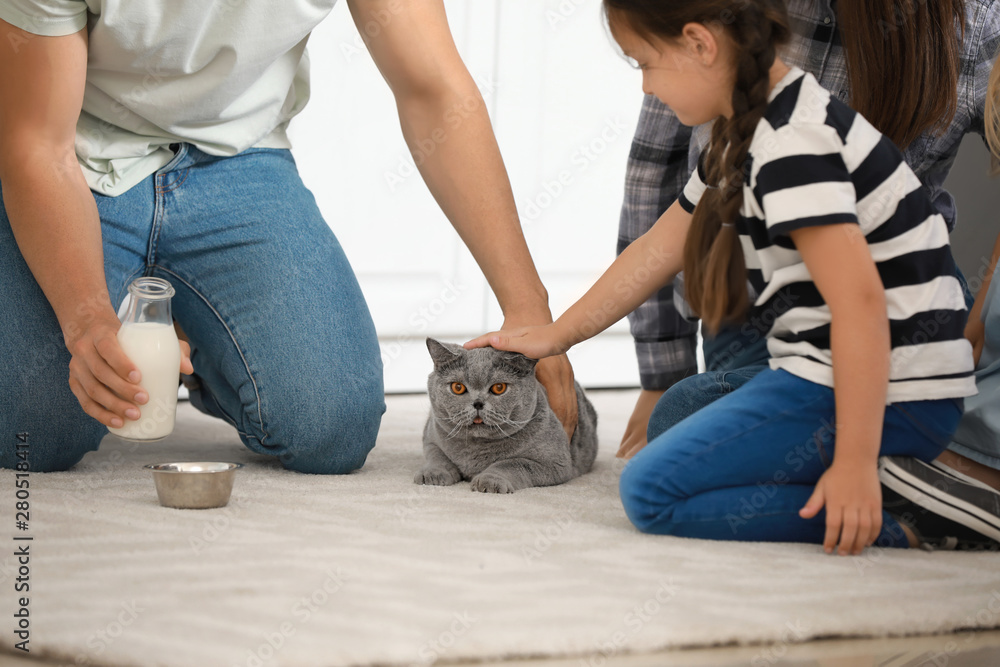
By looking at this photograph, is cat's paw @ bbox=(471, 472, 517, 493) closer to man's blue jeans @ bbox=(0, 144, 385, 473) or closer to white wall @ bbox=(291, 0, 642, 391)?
man's blue jeans @ bbox=(0, 144, 385, 473)

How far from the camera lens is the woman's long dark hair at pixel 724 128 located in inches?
44.0

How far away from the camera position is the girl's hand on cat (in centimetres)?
144

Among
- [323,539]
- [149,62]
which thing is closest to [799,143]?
[323,539]

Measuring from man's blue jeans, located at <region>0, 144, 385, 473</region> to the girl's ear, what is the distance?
79 cm

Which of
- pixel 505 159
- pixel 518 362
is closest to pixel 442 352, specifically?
pixel 518 362

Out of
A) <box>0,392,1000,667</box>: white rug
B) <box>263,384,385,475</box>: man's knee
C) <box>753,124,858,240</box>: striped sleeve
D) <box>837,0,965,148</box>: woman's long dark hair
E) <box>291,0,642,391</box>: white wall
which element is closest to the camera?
<box>0,392,1000,667</box>: white rug

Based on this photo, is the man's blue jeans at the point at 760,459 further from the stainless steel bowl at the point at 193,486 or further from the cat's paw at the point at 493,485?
the stainless steel bowl at the point at 193,486

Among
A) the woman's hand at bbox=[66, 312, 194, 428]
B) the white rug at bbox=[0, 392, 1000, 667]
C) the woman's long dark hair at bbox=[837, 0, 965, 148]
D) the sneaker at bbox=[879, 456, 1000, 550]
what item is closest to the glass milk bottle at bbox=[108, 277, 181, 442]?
the woman's hand at bbox=[66, 312, 194, 428]

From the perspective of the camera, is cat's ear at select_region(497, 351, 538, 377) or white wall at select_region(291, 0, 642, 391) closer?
cat's ear at select_region(497, 351, 538, 377)

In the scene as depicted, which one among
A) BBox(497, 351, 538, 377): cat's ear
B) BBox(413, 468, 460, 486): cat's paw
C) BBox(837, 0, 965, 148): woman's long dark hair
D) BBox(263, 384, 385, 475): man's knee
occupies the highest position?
BBox(837, 0, 965, 148): woman's long dark hair

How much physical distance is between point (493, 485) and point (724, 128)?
2.15 ft

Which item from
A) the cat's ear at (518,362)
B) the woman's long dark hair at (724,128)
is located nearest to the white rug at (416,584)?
the cat's ear at (518,362)

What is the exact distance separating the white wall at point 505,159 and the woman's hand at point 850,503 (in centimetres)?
167

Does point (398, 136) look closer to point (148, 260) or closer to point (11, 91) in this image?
point (148, 260)
